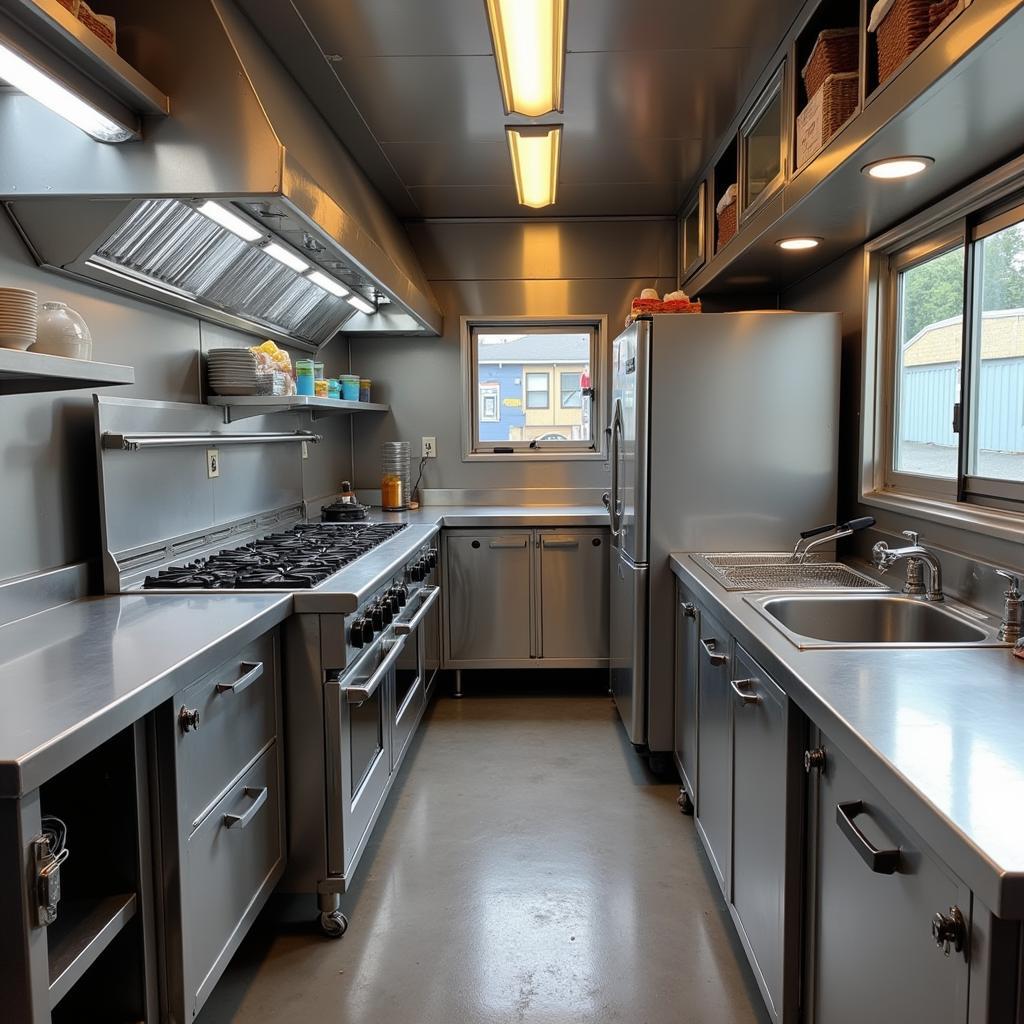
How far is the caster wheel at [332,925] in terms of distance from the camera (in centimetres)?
214

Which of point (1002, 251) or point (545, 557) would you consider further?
point (545, 557)

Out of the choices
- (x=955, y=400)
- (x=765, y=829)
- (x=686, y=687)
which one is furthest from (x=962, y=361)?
(x=765, y=829)

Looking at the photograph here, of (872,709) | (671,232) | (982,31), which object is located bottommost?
(872,709)

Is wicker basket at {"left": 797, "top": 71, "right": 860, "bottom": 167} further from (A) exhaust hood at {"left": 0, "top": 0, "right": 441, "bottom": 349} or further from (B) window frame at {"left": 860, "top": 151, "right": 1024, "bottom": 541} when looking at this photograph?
(A) exhaust hood at {"left": 0, "top": 0, "right": 441, "bottom": 349}

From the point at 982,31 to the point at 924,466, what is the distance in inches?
60.2

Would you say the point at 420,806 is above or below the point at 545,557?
below

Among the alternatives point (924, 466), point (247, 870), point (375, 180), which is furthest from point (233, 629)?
point (375, 180)

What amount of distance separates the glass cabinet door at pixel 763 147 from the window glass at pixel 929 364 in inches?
21.2

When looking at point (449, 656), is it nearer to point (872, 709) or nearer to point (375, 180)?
point (375, 180)

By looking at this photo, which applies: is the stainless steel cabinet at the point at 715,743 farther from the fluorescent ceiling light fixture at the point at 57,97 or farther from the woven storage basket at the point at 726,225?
the fluorescent ceiling light fixture at the point at 57,97

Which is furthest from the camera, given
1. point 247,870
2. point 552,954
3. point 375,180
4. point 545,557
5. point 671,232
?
point 671,232

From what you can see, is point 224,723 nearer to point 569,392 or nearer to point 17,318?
point 17,318

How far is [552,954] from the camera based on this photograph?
81.3 inches

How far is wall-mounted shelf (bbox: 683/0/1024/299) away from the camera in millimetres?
1369
